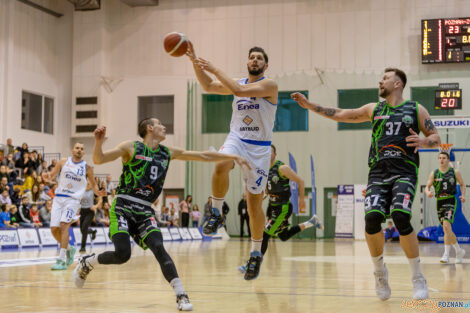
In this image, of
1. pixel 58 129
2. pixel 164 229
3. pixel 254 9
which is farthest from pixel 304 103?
pixel 58 129

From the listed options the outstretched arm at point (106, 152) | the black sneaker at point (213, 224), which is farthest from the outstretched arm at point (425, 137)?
the outstretched arm at point (106, 152)

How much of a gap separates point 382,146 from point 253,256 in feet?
7.46

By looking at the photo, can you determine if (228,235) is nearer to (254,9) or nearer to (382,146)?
(254,9)

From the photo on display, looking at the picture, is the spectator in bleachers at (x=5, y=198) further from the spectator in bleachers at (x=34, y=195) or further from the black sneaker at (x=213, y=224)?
the black sneaker at (x=213, y=224)

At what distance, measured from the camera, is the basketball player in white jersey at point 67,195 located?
11.2 meters

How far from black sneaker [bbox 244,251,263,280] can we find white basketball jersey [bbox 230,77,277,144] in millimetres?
1511

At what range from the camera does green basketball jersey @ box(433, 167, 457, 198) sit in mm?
12586

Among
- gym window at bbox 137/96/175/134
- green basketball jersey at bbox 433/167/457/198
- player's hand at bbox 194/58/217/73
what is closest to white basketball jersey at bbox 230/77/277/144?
player's hand at bbox 194/58/217/73

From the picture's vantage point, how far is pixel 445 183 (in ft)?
41.4

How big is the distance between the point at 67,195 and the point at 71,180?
0.95 feet

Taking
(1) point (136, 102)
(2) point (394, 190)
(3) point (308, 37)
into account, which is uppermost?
(3) point (308, 37)

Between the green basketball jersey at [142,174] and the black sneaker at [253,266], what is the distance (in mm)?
1831

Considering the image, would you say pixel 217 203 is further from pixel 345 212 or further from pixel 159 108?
pixel 159 108

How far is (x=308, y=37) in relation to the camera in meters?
30.0
